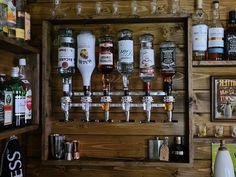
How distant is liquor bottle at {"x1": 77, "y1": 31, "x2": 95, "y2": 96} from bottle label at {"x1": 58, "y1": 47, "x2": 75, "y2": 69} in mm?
40

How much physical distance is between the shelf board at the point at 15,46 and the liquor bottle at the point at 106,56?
0.37m

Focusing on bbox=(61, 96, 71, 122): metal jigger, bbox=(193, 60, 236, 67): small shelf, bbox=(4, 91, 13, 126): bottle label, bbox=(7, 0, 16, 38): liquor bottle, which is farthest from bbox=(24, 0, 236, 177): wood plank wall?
bbox=(4, 91, 13, 126): bottle label

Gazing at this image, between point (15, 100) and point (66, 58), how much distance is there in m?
0.39

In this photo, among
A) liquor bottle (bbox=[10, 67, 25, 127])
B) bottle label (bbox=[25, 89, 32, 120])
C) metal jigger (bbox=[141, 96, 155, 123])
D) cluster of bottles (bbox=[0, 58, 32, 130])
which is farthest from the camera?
metal jigger (bbox=[141, 96, 155, 123])

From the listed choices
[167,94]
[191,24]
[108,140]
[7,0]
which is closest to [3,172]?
[108,140]

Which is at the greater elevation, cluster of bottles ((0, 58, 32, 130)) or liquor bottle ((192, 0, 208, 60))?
liquor bottle ((192, 0, 208, 60))

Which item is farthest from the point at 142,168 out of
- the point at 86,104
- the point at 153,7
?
the point at 153,7

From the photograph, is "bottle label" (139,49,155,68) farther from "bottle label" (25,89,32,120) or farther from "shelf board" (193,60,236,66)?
"bottle label" (25,89,32,120)

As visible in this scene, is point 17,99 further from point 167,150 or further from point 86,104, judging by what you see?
point 167,150

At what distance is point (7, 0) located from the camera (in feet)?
5.33

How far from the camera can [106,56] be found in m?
1.91

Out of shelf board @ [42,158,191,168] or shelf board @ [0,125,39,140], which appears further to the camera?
shelf board @ [42,158,191,168]

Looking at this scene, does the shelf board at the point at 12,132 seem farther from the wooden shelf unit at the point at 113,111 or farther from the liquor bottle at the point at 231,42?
the liquor bottle at the point at 231,42

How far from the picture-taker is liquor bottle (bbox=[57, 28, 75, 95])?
1.92 meters
